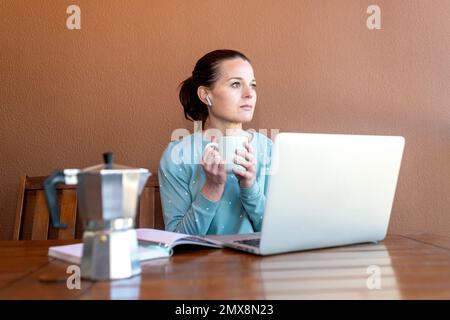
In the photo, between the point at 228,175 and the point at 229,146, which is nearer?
the point at 229,146

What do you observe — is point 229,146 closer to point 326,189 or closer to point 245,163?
point 245,163

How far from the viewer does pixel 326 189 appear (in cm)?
86

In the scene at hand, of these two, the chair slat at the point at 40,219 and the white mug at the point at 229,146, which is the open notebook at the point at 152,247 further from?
the chair slat at the point at 40,219

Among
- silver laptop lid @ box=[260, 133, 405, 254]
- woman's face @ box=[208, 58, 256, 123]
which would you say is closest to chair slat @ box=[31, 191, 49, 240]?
woman's face @ box=[208, 58, 256, 123]

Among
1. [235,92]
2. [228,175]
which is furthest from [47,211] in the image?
[235,92]

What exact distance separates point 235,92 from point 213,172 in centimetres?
37

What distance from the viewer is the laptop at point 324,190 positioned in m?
0.80

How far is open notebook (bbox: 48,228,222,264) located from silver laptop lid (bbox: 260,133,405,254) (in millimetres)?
154

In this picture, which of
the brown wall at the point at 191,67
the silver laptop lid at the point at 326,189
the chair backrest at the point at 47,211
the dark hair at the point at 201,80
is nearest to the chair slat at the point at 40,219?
the chair backrest at the point at 47,211

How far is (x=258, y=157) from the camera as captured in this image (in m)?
1.58

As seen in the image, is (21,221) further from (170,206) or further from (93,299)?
(93,299)

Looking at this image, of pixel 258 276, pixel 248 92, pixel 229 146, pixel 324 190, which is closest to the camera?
pixel 258 276
